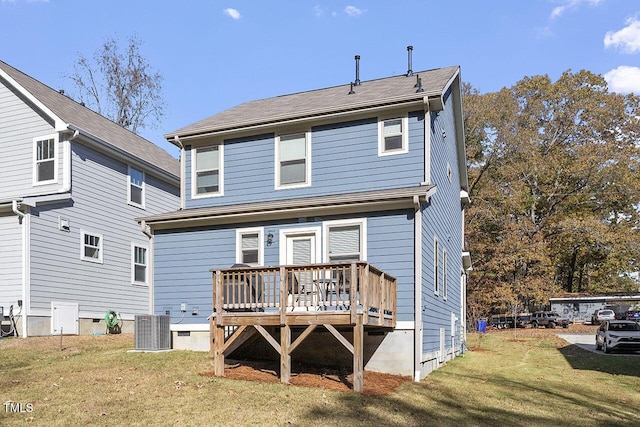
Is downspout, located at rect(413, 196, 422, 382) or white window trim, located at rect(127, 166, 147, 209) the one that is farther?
white window trim, located at rect(127, 166, 147, 209)

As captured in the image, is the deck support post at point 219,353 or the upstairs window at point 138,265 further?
the upstairs window at point 138,265

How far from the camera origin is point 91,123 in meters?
20.2

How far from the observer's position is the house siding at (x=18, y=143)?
59.2ft

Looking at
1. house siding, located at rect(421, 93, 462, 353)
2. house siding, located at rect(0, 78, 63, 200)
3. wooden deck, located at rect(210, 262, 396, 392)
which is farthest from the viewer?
house siding, located at rect(0, 78, 63, 200)

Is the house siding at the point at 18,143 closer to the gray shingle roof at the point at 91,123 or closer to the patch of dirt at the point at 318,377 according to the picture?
the gray shingle roof at the point at 91,123

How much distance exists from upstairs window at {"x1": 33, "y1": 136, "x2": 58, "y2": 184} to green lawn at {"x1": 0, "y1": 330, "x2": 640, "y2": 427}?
5.53 m

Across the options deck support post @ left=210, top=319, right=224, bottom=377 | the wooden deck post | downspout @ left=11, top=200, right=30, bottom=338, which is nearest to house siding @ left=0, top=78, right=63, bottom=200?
downspout @ left=11, top=200, right=30, bottom=338

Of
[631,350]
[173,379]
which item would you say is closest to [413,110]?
[173,379]

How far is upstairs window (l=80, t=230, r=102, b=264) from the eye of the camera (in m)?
18.4

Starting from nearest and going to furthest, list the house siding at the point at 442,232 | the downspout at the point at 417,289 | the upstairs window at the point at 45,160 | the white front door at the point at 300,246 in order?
the downspout at the point at 417,289 → the house siding at the point at 442,232 → the white front door at the point at 300,246 → the upstairs window at the point at 45,160

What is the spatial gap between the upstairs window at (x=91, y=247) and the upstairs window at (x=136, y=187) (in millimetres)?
2223

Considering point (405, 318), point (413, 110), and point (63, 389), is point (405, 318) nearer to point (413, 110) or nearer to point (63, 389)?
point (413, 110)

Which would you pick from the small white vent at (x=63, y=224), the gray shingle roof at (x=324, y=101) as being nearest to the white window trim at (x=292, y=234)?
the gray shingle roof at (x=324, y=101)

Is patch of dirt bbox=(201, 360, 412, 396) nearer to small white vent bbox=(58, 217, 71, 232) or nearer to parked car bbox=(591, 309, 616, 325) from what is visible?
small white vent bbox=(58, 217, 71, 232)
